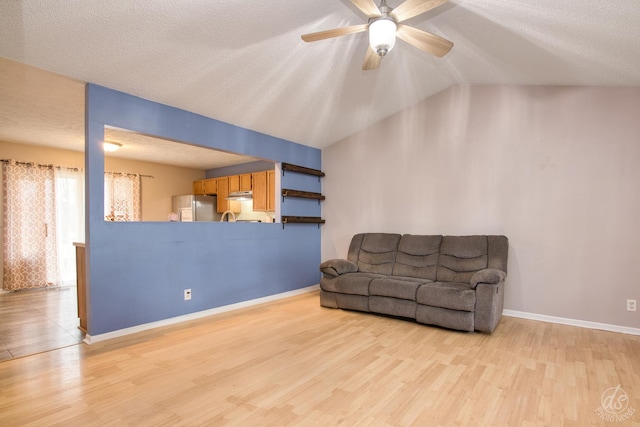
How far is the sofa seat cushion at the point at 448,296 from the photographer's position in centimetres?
328

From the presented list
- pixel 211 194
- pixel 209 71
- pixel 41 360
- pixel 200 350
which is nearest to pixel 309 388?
pixel 200 350

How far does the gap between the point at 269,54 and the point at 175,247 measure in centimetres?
229

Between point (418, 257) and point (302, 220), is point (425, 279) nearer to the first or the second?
point (418, 257)

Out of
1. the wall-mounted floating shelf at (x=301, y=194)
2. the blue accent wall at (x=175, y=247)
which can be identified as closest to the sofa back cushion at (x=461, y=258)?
the wall-mounted floating shelf at (x=301, y=194)

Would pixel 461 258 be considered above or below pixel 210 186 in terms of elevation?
below

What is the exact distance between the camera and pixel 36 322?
3.64 metres

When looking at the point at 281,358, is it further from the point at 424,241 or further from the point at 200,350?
the point at 424,241

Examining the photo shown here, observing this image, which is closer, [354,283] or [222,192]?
[354,283]

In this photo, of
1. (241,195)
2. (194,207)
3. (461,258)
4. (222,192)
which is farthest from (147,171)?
(461,258)

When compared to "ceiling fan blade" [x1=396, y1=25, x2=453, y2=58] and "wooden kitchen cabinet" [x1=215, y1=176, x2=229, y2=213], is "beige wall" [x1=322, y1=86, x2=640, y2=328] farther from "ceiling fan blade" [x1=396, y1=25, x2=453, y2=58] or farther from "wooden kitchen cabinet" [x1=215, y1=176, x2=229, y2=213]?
"wooden kitchen cabinet" [x1=215, y1=176, x2=229, y2=213]

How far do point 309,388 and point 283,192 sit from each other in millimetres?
3108

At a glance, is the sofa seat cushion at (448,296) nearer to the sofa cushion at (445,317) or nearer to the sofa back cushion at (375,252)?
the sofa cushion at (445,317)

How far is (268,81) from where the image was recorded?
349 centimetres

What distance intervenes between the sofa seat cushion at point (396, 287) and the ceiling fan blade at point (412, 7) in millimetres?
2631
